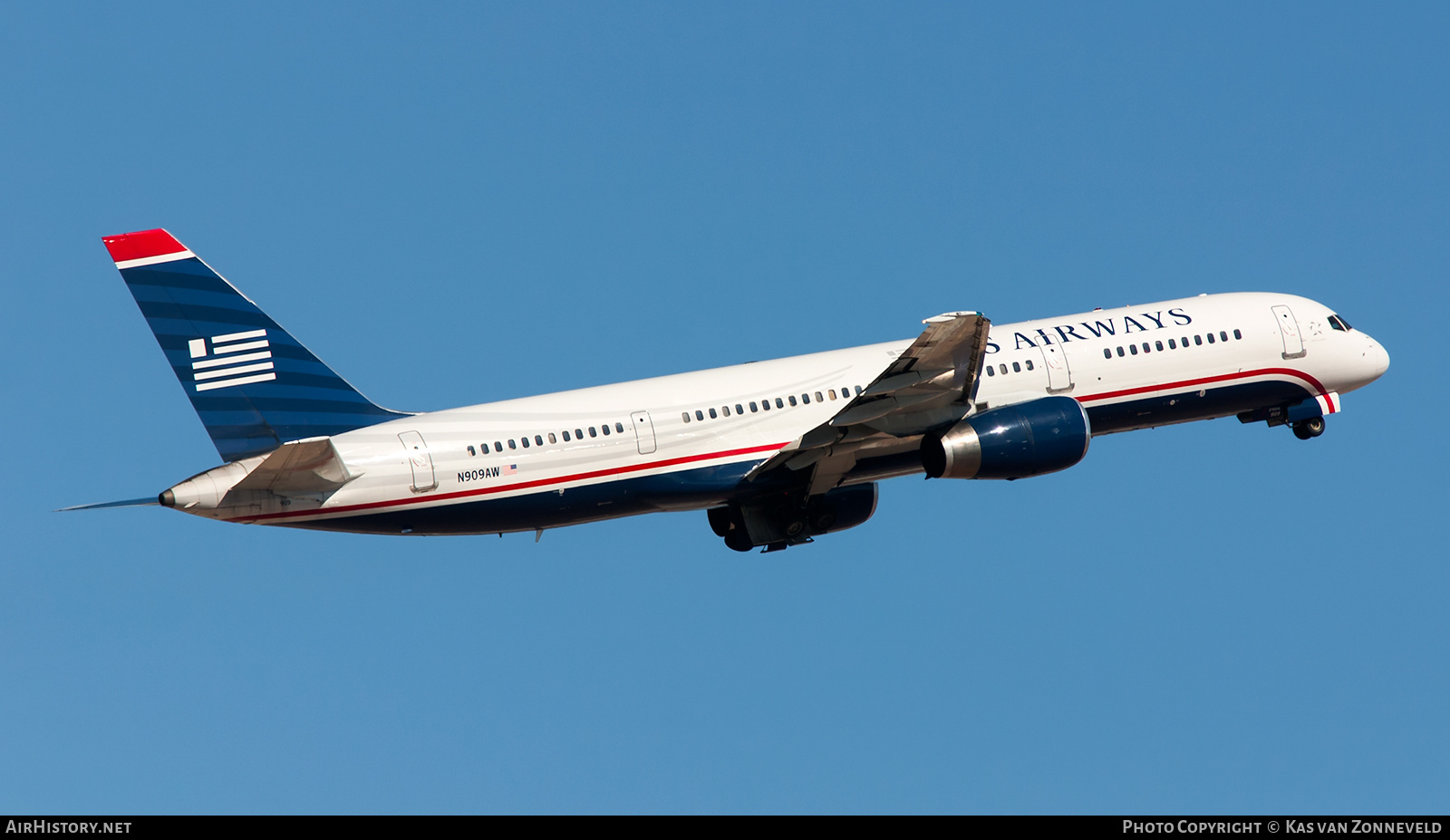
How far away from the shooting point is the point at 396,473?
133 ft

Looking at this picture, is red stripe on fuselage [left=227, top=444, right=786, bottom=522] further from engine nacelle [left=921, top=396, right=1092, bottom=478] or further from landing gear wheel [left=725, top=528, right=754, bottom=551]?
engine nacelle [left=921, top=396, right=1092, bottom=478]

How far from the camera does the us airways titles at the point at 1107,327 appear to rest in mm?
45875

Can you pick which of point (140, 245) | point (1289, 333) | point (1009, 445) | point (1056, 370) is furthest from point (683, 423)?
point (1289, 333)

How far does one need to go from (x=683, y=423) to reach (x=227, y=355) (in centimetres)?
1079

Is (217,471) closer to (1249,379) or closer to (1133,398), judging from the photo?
(1133,398)

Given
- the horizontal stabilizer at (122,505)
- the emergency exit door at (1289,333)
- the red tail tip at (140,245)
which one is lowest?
the horizontal stabilizer at (122,505)

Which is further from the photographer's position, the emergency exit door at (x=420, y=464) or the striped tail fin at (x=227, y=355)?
the emergency exit door at (x=420, y=464)

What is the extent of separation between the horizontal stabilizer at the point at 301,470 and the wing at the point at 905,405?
10.1 metres

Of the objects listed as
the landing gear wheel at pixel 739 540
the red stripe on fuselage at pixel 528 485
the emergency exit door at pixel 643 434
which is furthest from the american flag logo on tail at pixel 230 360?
the landing gear wheel at pixel 739 540

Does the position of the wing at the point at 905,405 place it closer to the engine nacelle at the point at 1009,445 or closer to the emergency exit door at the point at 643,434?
the engine nacelle at the point at 1009,445

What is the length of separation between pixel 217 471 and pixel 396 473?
3.93 meters

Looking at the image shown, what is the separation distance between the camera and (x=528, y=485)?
136 ft

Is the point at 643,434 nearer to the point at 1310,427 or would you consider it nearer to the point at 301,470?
the point at 301,470
